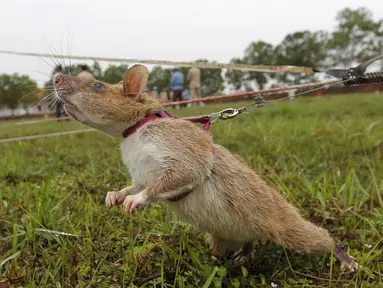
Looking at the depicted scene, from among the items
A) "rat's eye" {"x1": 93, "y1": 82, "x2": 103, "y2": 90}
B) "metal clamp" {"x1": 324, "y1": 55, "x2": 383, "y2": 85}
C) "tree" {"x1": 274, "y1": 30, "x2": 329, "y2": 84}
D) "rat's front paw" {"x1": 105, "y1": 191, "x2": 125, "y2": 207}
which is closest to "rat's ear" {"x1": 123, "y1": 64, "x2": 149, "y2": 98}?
"rat's eye" {"x1": 93, "y1": 82, "x2": 103, "y2": 90}

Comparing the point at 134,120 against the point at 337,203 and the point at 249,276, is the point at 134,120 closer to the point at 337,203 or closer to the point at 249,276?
the point at 249,276

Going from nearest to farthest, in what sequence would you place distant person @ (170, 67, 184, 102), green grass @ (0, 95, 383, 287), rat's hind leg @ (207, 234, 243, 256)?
1. green grass @ (0, 95, 383, 287)
2. rat's hind leg @ (207, 234, 243, 256)
3. distant person @ (170, 67, 184, 102)

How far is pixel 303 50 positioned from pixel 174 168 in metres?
61.1

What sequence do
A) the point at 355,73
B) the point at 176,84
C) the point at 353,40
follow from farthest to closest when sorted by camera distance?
the point at 353,40
the point at 176,84
the point at 355,73

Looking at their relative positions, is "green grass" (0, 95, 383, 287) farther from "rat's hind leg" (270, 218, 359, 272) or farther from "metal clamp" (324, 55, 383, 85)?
"metal clamp" (324, 55, 383, 85)

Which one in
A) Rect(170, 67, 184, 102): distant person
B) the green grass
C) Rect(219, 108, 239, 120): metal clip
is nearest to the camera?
the green grass

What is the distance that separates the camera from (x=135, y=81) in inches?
70.2

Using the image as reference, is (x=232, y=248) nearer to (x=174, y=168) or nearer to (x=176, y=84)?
(x=174, y=168)

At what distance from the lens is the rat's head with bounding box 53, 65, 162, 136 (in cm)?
170

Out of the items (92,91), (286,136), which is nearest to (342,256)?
(92,91)

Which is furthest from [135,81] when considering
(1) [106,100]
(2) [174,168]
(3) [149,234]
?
(3) [149,234]

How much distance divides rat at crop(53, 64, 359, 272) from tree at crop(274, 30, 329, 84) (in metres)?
55.1

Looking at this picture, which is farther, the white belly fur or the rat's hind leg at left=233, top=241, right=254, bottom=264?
the rat's hind leg at left=233, top=241, right=254, bottom=264

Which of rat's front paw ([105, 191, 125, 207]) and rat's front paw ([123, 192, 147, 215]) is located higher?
rat's front paw ([123, 192, 147, 215])
